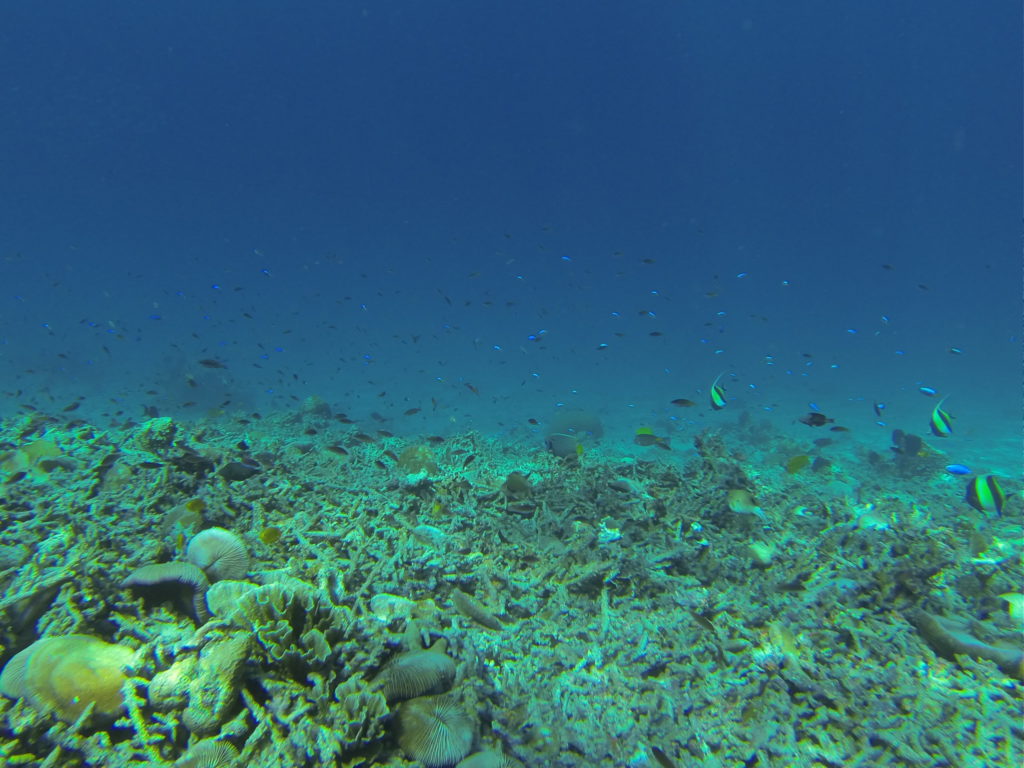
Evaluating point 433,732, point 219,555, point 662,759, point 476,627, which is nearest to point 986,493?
point 662,759

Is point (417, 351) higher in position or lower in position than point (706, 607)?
higher

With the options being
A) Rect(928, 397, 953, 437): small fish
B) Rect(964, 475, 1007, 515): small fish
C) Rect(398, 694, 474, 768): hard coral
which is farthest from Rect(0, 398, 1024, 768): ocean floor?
Rect(928, 397, 953, 437): small fish

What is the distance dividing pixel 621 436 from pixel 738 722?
1882 cm

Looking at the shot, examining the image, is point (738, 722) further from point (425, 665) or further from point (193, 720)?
point (193, 720)

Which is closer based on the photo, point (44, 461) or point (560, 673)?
point (560, 673)

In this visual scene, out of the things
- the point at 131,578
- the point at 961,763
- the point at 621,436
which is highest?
the point at 621,436

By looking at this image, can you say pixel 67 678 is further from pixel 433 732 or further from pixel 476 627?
pixel 476 627

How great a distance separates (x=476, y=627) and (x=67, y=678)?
2805 millimetres

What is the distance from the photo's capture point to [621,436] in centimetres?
2186

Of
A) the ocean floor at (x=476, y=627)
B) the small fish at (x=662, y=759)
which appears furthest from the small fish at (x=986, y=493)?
the small fish at (x=662, y=759)

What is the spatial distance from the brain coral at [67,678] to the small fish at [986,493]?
9.37 m

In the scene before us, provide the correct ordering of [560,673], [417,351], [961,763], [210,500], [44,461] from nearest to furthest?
[961,763] < [560,673] < [210,500] < [44,461] < [417,351]

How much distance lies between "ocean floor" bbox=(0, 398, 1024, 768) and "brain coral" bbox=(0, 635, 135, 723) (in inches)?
0.5

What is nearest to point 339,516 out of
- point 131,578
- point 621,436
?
point 131,578
